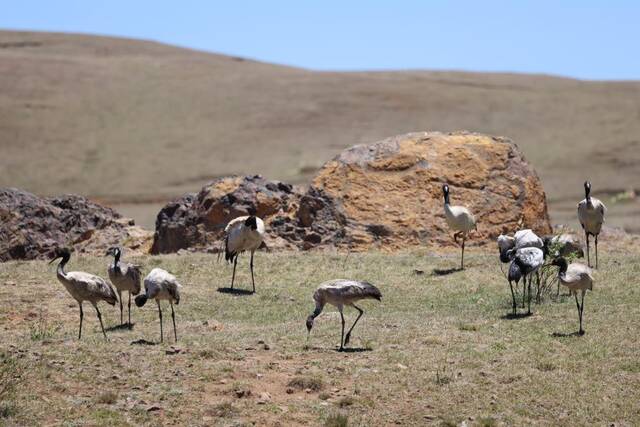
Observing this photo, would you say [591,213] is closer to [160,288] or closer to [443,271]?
[443,271]

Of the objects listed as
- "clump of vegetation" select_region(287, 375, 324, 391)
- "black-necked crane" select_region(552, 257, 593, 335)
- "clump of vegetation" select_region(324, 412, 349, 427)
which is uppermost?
"black-necked crane" select_region(552, 257, 593, 335)

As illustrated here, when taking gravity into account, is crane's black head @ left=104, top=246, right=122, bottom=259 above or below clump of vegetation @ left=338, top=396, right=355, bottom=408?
above

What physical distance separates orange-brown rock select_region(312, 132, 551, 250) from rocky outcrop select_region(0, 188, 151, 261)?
5.64m

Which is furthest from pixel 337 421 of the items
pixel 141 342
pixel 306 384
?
pixel 141 342

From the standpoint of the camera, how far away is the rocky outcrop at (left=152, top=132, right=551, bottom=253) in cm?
2725

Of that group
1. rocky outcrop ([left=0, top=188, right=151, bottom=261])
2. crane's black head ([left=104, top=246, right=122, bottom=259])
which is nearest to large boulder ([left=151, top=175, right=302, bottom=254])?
rocky outcrop ([left=0, top=188, right=151, bottom=261])

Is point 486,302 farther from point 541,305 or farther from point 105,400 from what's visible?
point 105,400

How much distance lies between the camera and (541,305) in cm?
1883

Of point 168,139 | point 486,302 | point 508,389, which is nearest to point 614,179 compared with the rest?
point 168,139

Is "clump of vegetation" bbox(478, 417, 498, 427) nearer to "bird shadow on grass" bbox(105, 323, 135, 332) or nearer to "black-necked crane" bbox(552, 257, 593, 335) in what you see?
"black-necked crane" bbox(552, 257, 593, 335)

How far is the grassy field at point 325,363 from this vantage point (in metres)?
12.6

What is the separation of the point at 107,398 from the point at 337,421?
273cm

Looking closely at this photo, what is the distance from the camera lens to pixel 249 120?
84.8m

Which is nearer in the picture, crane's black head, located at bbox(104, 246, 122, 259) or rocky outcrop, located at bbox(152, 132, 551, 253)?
crane's black head, located at bbox(104, 246, 122, 259)
